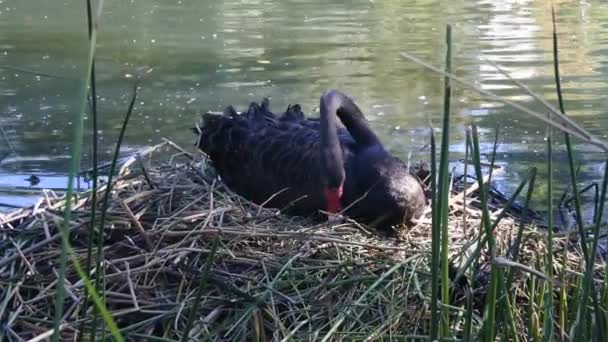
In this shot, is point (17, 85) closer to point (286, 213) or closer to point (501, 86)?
point (501, 86)

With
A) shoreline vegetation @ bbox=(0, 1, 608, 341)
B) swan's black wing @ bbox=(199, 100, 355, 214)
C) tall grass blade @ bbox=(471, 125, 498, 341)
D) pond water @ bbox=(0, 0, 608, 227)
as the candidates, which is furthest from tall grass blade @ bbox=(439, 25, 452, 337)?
swan's black wing @ bbox=(199, 100, 355, 214)

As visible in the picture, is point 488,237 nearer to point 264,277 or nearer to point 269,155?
point 264,277

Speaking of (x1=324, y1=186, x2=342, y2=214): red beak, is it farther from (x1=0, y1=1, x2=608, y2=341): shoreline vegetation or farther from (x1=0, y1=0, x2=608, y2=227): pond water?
(x1=0, y1=0, x2=608, y2=227): pond water

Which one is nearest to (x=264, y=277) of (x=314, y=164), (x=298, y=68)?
(x=314, y=164)

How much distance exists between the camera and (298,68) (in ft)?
24.4

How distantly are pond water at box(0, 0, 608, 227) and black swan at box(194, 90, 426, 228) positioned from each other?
1.31 feet

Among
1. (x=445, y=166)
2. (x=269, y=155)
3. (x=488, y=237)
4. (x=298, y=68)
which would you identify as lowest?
(x=298, y=68)

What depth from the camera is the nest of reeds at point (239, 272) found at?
2381 millimetres

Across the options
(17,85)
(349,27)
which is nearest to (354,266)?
(17,85)

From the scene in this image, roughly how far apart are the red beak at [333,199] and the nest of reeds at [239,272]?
52 millimetres

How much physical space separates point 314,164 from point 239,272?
2.93 ft

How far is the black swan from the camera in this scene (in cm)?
321

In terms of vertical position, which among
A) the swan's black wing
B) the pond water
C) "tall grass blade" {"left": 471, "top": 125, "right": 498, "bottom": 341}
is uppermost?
"tall grass blade" {"left": 471, "top": 125, "right": 498, "bottom": 341}

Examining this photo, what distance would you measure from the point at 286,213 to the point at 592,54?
210 inches
